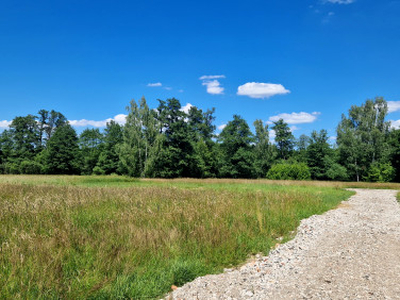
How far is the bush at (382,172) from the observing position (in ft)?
150

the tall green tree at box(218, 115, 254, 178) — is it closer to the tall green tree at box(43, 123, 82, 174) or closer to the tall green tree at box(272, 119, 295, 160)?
the tall green tree at box(272, 119, 295, 160)

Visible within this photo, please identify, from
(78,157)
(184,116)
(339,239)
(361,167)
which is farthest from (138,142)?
(361,167)

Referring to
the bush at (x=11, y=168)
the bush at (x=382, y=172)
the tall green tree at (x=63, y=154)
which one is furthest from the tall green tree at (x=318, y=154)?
the bush at (x=11, y=168)

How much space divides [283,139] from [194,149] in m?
26.0

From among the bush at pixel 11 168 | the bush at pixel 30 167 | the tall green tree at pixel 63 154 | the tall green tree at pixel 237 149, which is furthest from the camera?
the bush at pixel 11 168

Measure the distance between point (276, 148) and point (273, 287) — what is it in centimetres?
6392

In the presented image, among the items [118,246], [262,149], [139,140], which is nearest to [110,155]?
[139,140]

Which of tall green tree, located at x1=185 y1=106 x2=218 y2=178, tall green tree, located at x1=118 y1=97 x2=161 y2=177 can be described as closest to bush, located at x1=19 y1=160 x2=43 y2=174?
tall green tree, located at x1=118 y1=97 x2=161 y2=177

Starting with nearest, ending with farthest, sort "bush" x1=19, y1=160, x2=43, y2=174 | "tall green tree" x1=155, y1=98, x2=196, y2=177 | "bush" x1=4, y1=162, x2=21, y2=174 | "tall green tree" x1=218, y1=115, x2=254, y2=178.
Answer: "tall green tree" x1=155, y1=98, x2=196, y2=177 → "tall green tree" x1=218, y1=115, x2=254, y2=178 → "bush" x1=19, y1=160, x2=43, y2=174 → "bush" x1=4, y1=162, x2=21, y2=174

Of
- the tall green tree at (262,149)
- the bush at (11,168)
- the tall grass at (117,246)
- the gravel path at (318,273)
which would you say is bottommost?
the gravel path at (318,273)

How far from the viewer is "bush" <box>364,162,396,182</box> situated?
45.7 m

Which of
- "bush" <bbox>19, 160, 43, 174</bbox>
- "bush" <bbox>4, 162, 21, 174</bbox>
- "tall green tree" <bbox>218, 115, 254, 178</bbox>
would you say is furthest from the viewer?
"bush" <bbox>4, 162, 21, 174</bbox>

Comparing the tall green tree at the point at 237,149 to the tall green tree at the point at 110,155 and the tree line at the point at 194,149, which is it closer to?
the tree line at the point at 194,149

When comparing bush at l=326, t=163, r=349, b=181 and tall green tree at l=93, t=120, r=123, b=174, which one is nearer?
bush at l=326, t=163, r=349, b=181
